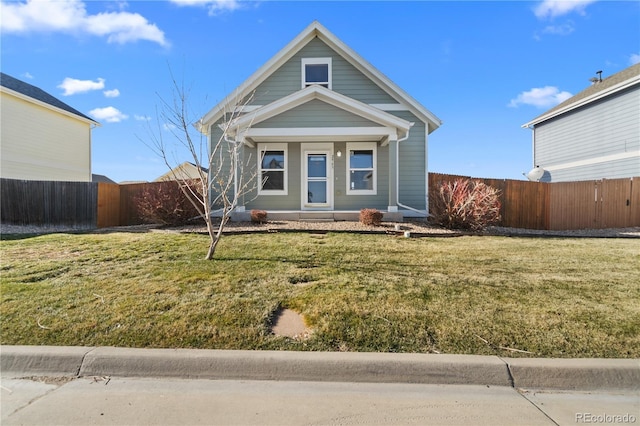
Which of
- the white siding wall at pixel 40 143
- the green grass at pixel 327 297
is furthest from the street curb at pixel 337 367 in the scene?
the white siding wall at pixel 40 143

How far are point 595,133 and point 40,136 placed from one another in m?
27.5

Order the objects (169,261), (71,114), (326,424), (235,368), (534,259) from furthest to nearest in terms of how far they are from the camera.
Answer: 1. (71,114)
2. (534,259)
3. (169,261)
4. (235,368)
5. (326,424)

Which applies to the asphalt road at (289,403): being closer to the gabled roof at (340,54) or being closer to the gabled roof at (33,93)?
the gabled roof at (340,54)

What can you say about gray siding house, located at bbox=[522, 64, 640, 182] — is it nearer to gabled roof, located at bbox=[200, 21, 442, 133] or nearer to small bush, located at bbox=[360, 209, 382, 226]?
gabled roof, located at bbox=[200, 21, 442, 133]

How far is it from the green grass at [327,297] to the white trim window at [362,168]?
18.0ft

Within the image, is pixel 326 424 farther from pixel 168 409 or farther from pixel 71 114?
pixel 71 114

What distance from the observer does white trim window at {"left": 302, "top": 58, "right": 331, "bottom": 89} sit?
509 inches

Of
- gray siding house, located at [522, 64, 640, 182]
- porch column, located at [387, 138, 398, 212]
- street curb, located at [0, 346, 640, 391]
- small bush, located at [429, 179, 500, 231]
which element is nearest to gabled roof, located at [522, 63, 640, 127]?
gray siding house, located at [522, 64, 640, 182]

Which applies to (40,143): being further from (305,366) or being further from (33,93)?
(305,366)

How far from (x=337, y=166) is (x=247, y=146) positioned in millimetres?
3340

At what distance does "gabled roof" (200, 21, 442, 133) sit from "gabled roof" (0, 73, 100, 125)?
33.9ft

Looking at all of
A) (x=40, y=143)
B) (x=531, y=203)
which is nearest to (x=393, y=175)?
(x=531, y=203)

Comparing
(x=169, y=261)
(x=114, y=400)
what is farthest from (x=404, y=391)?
(x=169, y=261)

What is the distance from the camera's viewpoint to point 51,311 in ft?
12.6
